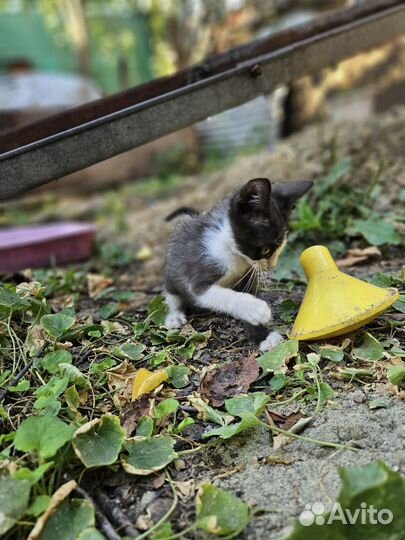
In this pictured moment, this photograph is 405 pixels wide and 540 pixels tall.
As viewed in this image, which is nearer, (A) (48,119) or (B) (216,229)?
(B) (216,229)

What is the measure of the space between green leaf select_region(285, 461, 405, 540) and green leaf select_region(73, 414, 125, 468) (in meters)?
0.61

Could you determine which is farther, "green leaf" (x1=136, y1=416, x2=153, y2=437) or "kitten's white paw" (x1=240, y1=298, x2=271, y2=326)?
"kitten's white paw" (x1=240, y1=298, x2=271, y2=326)

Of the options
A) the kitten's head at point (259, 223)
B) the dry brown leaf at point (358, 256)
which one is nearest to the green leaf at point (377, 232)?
the dry brown leaf at point (358, 256)

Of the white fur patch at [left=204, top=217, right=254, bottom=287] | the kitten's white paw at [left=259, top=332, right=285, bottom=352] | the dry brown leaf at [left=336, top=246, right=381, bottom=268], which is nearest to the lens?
the kitten's white paw at [left=259, top=332, right=285, bottom=352]

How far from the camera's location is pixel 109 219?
6953mm

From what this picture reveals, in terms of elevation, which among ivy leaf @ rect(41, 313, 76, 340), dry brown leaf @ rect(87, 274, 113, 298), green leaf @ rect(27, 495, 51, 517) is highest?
green leaf @ rect(27, 495, 51, 517)

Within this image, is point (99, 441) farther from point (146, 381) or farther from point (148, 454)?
point (146, 381)

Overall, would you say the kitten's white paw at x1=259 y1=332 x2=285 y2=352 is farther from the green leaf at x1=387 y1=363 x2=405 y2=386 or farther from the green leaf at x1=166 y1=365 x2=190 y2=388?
the green leaf at x1=387 y1=363 x2=405 y2=386

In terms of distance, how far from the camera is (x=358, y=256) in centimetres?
342

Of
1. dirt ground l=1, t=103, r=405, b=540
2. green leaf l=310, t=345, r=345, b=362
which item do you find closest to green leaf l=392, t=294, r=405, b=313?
dirt ground l=1, t=103, r=405, b=540

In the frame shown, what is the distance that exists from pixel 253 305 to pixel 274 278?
875 millimetres

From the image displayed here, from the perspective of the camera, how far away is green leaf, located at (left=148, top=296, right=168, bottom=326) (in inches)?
109

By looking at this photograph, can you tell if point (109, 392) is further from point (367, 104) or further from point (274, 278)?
point (367, 104)

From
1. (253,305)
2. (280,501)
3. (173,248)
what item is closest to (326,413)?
(280,501)
